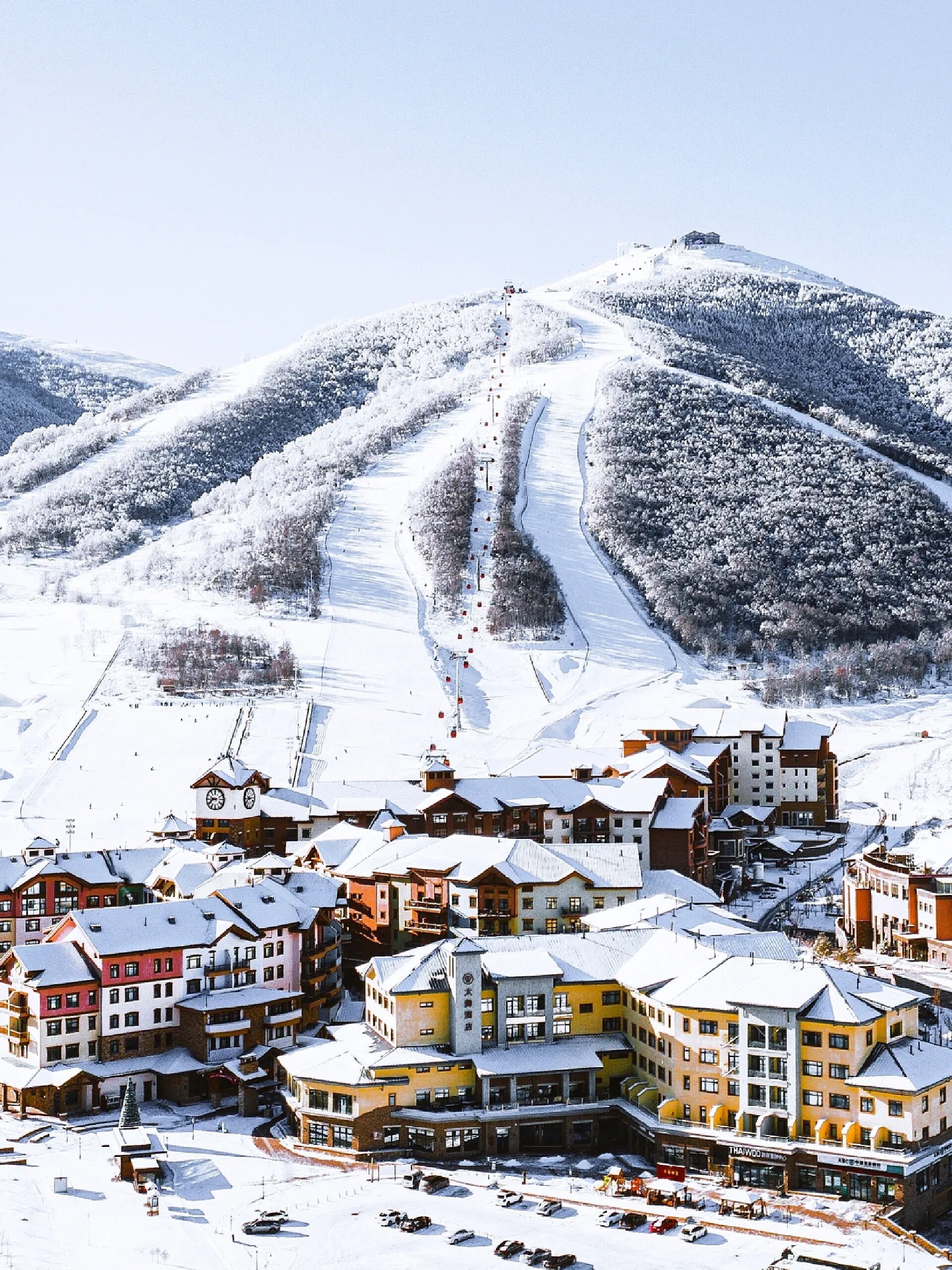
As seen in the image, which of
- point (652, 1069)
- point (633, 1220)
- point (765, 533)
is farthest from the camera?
point (765, 533)

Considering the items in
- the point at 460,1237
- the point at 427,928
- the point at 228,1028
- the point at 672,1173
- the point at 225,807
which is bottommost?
the point at 672,1173

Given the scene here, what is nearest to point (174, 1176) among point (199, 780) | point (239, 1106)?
point (239, 1106)

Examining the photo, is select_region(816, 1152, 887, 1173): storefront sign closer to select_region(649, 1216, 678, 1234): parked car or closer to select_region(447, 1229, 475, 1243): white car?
select_region(649, 1216, 678, 1234): parked car

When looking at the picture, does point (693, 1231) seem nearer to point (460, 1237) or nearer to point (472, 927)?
point (460, 1237)

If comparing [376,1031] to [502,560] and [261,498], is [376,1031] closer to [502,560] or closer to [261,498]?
[502,560]

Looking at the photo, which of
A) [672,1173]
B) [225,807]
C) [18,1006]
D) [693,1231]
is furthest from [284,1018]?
[225,807]

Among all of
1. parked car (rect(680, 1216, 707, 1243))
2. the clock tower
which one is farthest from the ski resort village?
parked car (rect(680, 1216, 707, 1243))
